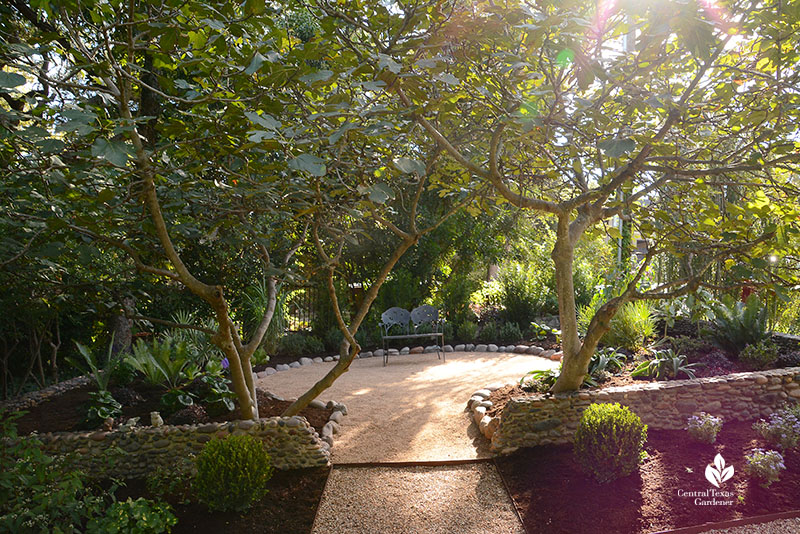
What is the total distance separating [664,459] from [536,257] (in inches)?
304

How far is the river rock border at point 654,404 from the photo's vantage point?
11.1 ft

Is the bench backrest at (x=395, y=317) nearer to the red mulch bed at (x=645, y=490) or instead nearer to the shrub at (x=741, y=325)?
the shrub at (x=741, y=325)

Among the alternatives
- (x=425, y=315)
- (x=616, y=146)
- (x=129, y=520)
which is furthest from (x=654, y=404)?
(x=425, y=315)

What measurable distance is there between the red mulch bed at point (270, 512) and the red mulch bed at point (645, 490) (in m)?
1.18

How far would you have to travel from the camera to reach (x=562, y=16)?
5.36 feet

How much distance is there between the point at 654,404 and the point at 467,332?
4.43 m

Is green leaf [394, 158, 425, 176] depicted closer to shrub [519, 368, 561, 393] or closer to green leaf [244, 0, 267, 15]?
green leaf [244, 0, 267, 15]

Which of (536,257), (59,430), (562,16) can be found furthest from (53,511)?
(536,257)

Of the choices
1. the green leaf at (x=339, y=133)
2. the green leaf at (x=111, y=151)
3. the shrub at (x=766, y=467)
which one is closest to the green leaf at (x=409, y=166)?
the green leaf at (x=339, y=133)

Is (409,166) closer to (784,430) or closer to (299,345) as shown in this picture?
(784,430)

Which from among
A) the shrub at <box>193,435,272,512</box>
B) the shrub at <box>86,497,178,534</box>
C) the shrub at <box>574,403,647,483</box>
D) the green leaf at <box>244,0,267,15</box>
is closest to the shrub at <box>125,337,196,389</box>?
the shrub at <box>193,435,272,512</box>

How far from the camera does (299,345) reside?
7.42 meters

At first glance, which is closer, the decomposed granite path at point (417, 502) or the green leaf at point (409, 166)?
the green leaf at point (409, 166)

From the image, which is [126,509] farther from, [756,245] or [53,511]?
[756,245]
